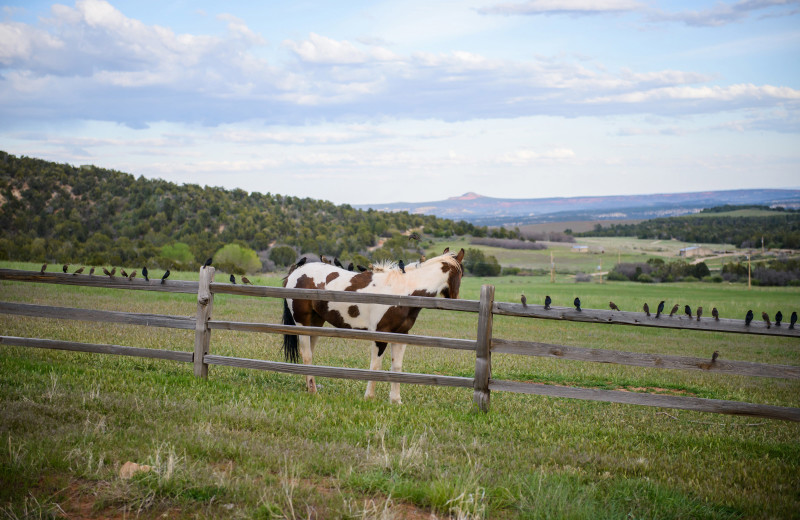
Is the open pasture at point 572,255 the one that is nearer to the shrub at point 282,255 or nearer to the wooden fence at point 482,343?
the shrub at point 282,255

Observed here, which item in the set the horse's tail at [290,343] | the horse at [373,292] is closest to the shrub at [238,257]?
the horse's tail at [290,343]

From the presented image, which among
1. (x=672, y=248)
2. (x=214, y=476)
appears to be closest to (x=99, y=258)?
(x=214, y=476)

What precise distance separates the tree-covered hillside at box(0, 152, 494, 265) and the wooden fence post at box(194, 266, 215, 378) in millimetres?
55557

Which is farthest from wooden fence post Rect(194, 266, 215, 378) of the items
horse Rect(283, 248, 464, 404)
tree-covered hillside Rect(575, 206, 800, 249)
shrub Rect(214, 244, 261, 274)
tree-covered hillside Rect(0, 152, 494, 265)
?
tree-covered hillside Rect(575, 206, 800, 249)

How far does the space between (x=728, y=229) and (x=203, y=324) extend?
116 metres

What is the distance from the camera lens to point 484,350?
7.37 meters

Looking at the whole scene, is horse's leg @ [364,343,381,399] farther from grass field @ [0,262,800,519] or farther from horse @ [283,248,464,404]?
grass field @ [0,262,800,519]

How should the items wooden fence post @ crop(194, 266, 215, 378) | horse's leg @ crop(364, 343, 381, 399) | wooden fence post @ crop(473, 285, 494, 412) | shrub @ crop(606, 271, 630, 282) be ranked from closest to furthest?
wooden fence post @ crop(473, 285, 494, 412)
wooden fence post @ crop(194, 266, 215, 378)
horse's leg @ crop(364, 343, 381, 399)
shrub @ crop(606, 271, 630, 282)

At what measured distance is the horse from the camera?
878cm

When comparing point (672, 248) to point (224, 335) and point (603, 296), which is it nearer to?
point (603, 296)

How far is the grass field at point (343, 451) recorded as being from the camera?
4.23 meters

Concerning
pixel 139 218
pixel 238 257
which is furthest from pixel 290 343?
pixel 139 218

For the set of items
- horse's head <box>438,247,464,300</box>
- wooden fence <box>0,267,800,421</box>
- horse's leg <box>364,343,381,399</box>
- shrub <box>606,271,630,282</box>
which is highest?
horse's head <box>438,247,464,300</box>

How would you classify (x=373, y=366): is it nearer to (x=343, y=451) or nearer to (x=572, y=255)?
(x=343, y=451)
